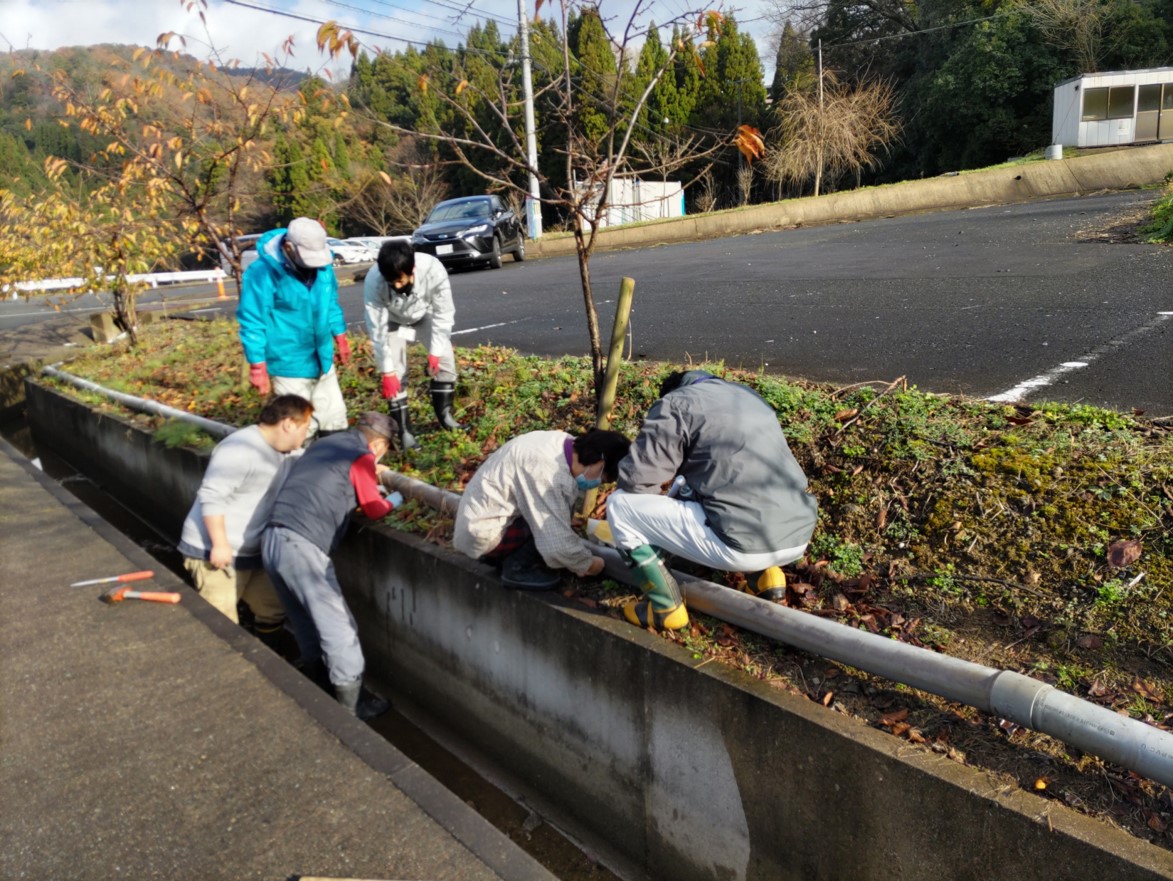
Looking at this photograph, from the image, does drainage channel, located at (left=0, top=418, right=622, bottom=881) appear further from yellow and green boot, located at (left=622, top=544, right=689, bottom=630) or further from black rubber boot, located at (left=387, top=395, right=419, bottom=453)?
black rubber boot, located at (left=387, top=395, right=419, bottom=453)

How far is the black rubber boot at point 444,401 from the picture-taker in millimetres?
6465

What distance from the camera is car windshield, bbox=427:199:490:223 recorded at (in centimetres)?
1897

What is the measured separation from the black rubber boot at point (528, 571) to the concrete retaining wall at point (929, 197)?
55.5 ft

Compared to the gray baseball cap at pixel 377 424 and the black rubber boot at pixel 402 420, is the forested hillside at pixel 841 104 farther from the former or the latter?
the gray baseball cap at pixel 377 424

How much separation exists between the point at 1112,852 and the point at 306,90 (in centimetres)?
851

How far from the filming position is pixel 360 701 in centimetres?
549

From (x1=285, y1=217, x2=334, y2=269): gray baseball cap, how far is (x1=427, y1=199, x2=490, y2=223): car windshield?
13219mm

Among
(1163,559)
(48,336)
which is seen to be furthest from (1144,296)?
(48,336)

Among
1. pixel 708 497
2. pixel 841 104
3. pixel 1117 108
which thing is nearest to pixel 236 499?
pixel 708 497

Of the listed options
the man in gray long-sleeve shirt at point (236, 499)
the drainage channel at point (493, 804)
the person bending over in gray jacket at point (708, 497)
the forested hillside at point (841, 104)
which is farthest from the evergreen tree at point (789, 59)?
the person bending over in gray jacket at point (708, 497)

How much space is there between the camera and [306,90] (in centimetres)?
829

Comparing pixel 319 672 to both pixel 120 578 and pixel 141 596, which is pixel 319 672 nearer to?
pixel 141 596

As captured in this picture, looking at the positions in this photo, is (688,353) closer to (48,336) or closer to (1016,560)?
(1016,560)

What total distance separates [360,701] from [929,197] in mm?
18714
